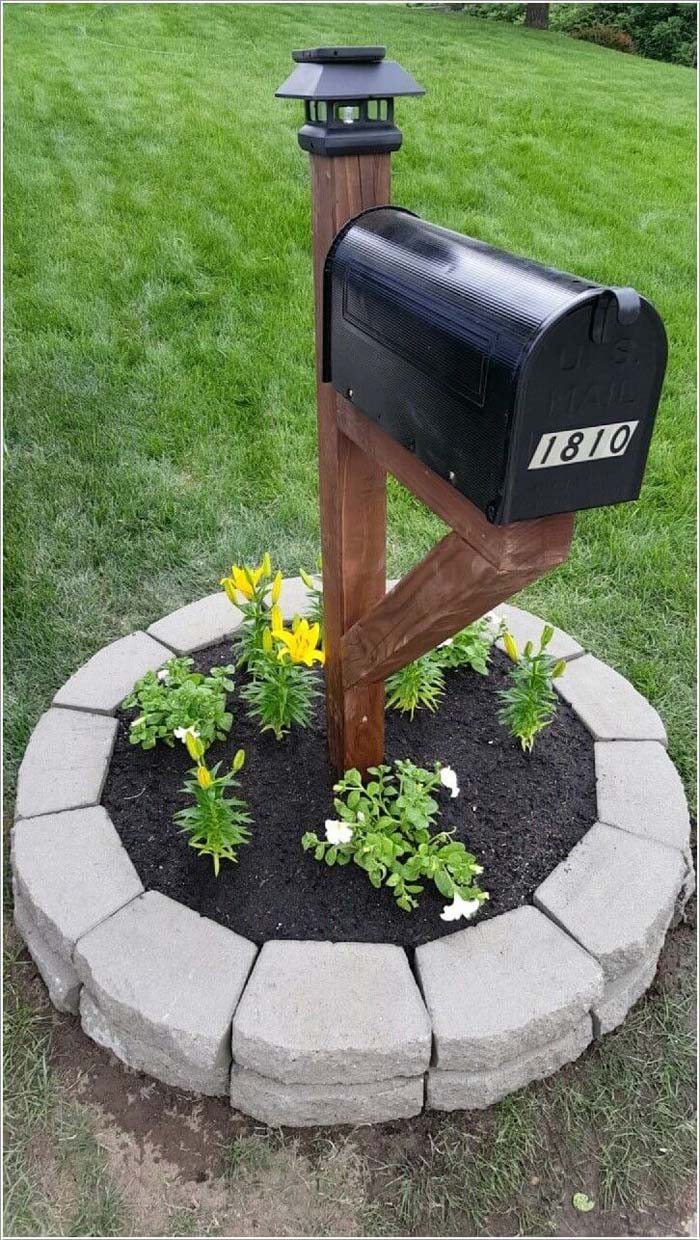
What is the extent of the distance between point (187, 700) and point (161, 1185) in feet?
3.38

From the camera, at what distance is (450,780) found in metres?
2.09

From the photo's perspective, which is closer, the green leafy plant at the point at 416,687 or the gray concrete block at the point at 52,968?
the gray concrete block at the point at 52,968

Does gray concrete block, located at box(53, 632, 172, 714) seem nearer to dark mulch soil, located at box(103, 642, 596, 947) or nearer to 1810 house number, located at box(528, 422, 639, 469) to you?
dark mulch soil, located at box(103, 642, 596, 947)

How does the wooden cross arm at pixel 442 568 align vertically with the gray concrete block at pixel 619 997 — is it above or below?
above

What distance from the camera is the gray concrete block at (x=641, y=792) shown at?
205 cm

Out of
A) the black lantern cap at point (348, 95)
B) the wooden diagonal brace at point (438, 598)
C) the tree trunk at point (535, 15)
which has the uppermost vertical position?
the tree trunk at point (535, 15)

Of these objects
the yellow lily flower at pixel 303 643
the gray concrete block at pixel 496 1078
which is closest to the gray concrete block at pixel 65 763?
the yellow lily flower at pixel 303 643

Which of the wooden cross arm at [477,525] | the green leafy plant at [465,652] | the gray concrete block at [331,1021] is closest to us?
the wooden cross arm at [477,525]

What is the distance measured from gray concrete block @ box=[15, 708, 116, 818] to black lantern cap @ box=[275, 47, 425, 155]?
1.46 meters

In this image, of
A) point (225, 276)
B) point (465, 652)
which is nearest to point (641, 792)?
point (465, 652)

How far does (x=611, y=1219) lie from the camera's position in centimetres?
171

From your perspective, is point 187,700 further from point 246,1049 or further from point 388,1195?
point 388,1195

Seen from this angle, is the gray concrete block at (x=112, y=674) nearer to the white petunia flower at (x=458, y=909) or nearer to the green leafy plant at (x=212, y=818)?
the green leafy plant at (x=212, y=818)

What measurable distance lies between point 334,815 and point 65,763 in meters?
0.69
